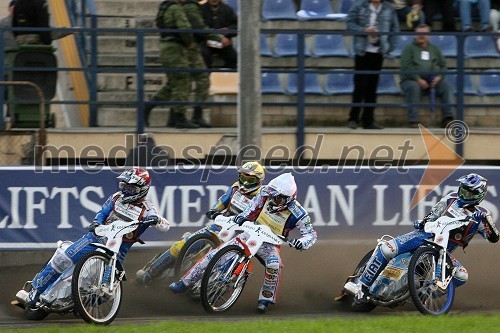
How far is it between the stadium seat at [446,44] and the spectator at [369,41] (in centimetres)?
102

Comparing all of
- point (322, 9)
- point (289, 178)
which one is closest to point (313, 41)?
point (322, 9)

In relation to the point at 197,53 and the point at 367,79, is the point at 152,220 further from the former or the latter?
the point at 367,79

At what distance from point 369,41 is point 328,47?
1.12 metres

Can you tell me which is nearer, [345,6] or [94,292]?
[94,292]

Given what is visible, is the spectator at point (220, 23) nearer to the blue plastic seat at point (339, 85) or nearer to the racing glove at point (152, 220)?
the blue plastic seat at point (339, 85)

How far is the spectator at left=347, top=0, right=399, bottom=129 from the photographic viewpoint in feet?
48.9

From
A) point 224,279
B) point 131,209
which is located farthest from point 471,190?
point 131,209

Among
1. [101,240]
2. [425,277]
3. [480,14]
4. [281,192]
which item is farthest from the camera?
[480,14]

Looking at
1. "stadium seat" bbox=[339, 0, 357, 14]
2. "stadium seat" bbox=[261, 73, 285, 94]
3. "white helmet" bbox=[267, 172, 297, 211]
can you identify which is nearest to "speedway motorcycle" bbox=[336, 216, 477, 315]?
"white helmet" bbox=[267, 172, 297, 211]

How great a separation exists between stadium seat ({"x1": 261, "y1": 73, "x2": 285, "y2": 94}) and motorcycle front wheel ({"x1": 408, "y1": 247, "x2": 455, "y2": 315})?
514 centimetres

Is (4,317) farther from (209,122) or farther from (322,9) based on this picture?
(322,9)

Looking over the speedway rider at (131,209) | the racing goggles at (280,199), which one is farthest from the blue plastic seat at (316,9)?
the speedway rider at (131,209)

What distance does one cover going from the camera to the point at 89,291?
10.2 meters

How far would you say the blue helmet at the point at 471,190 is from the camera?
11.2 m
